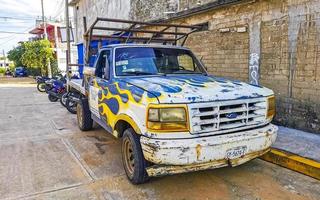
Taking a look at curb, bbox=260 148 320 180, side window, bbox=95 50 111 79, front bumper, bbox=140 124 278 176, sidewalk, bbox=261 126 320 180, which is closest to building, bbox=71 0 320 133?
sidewalk, bbox=261 126 320 180

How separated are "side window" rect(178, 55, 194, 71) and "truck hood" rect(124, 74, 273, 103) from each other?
1170 mm

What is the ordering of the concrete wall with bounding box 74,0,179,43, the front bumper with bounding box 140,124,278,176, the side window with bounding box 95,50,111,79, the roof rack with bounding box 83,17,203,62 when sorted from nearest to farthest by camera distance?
1. the front bumper with bounding box 140,124,278,176
2. the side window with bounding box 95,50,111,79
3. the roof rack with bounding box 83,17,203,62
4. the concrete wall with bounding box 74,0,179,43

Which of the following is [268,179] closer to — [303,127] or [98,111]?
[303,127]

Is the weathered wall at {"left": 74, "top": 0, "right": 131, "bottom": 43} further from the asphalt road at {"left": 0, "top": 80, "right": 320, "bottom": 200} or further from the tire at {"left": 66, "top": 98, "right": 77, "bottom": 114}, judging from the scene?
the asphalt road at {"left": 0, "top": 80, "right": 320, "bottom": 200}

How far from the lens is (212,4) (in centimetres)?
712

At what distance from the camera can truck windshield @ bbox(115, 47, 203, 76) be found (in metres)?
4.44

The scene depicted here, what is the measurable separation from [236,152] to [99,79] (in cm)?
276

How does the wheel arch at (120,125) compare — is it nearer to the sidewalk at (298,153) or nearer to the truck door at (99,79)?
the truck door at (99,79)

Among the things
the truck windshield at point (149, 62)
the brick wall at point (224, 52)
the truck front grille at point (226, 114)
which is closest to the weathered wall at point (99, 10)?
the brick wall at point (224, 52)

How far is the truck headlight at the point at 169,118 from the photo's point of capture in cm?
310

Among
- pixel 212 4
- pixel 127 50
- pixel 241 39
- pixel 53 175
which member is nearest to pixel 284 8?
pixel 241 39

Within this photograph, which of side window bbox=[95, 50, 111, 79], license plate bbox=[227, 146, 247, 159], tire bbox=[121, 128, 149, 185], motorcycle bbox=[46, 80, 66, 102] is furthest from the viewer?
motorcycle bbox=[46, 80, 66, 102]

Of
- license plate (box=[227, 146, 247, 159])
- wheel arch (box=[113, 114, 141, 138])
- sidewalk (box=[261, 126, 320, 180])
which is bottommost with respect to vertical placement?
sidewalk (box=[261, 126, 320, 180])

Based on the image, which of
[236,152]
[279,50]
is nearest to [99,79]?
[236,152]
